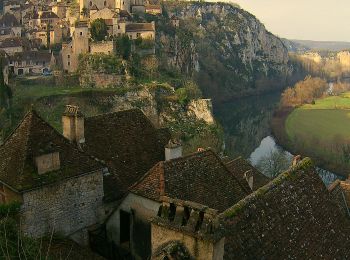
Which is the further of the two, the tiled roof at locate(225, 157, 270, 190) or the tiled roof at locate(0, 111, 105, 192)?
the tiled roof at locate(225, 157, 270, 190)

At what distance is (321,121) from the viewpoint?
10138 cm

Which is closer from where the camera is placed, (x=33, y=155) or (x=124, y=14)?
(x=33, y=155)

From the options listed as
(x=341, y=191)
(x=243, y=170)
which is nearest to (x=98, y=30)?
(x=243, y=170)

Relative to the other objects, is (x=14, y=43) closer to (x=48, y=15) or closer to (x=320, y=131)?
(x=48, y=15)

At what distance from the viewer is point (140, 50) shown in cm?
8938

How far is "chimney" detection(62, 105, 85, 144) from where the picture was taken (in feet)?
67.8

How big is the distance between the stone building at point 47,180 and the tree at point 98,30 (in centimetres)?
6729

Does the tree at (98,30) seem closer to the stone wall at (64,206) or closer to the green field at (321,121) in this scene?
Result: the green field at (321,121)

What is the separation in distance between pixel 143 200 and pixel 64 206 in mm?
3405

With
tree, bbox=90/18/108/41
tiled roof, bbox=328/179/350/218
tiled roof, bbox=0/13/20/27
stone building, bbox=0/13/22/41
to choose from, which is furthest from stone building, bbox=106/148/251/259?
tiled roof, bbox=0/13/20/27

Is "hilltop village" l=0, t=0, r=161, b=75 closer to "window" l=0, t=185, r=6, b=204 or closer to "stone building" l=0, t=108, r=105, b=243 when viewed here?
"stone building" l=0, t=108, r=105, b=243

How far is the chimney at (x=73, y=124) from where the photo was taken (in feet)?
67.8

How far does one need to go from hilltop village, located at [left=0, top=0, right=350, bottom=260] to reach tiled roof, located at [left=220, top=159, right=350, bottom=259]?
31 millimetres

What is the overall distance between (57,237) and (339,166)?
187 ft
